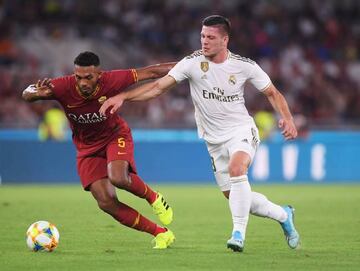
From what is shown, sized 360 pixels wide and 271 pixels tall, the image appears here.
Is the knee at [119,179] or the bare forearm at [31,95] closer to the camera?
the knee at [119,179]

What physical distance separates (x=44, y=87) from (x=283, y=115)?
2.42 meters

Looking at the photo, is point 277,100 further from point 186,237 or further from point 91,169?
point 186,237

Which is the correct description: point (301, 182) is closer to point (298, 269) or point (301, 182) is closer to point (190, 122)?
point (190, 122)

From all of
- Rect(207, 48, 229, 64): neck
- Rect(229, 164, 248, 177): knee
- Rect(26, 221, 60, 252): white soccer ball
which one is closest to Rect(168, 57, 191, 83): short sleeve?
Rect(207, 48, 229, 64): neck

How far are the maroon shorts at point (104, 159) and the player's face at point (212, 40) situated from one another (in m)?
1.31

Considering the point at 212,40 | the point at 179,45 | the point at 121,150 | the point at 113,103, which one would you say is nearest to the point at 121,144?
the point at 121,150

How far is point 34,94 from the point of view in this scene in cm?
923

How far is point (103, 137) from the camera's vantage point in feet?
31.6

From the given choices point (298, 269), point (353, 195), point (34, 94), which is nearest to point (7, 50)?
point (353, 195)

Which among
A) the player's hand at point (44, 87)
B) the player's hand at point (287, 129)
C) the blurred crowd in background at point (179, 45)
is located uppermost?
the blurred crowd in background at point (179, 45)

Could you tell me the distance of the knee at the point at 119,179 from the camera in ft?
29.8

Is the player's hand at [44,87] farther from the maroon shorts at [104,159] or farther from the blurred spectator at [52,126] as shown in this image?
the blurred spectator at [52,126]

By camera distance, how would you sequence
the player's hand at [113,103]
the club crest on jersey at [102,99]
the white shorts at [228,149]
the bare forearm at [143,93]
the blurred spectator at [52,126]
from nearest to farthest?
1. the player's hand at [113,103]
2. the bare forearm at [143,93]
3. the white shorts at [228,149]
4. the club crest on jersey at [102,99]
5. the blurred spectator at [52,126]

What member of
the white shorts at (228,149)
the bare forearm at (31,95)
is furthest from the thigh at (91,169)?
the white shorts at (228,149)
